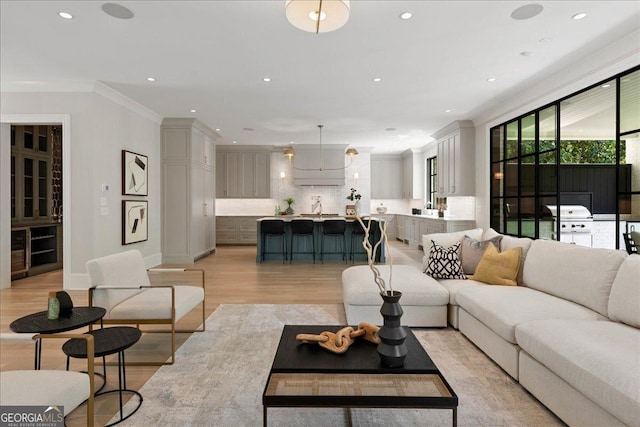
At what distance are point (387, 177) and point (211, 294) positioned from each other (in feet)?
26.0

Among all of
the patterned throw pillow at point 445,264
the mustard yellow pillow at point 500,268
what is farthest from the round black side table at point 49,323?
the mustard yellow pillow at point 500,268

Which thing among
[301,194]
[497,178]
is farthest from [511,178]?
[301,194]

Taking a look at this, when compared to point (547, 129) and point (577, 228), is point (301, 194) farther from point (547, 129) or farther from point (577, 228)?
point (577, 228)

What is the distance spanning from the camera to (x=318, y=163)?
32.7 feet

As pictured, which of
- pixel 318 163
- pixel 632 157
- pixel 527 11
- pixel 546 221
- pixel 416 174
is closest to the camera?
pixel 527 11

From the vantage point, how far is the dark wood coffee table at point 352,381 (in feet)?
5.18

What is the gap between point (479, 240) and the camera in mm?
4117

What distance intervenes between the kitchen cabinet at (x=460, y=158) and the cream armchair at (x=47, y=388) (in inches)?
267

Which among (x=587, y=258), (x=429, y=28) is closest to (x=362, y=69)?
(x=429, y=28)

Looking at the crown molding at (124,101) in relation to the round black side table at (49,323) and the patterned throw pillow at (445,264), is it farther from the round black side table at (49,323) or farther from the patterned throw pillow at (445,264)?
the patterned throw pillow at (445,264)

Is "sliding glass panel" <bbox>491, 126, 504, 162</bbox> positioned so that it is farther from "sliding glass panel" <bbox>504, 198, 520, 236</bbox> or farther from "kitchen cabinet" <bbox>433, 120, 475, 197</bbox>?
"sliding glass panel" <bbox>504, 198, 520, 236</bbox>

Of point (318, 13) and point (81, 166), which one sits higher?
point (318, 13)

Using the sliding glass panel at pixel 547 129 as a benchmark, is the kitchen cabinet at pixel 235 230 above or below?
below

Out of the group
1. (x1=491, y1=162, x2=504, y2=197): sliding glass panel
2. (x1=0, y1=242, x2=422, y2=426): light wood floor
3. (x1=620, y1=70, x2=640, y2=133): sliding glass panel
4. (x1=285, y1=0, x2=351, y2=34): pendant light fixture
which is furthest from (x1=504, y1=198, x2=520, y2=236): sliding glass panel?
(x1=285, y1=0, x2=351, y2=34): pendant light fixture
